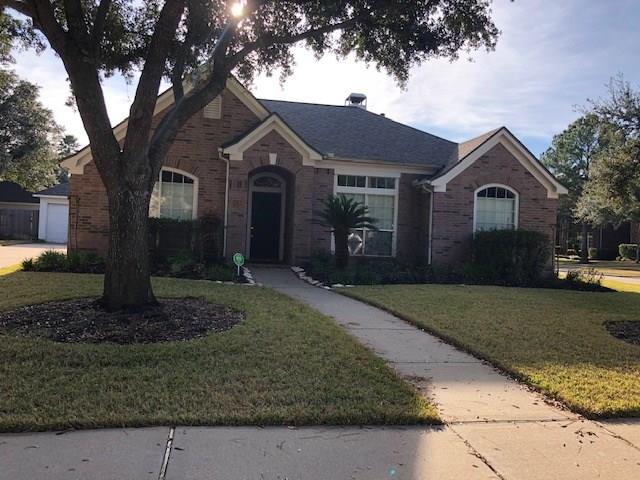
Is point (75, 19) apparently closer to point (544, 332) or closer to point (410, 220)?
point (544, 332)

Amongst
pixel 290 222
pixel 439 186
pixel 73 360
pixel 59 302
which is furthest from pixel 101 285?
pixel 439 186

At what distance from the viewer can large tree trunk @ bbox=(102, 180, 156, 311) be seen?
7.99 meters

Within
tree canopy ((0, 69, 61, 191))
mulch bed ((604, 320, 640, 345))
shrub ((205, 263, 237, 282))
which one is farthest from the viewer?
tree canopy ((0, 69, 61, 191))

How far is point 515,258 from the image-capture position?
1577 centimetres

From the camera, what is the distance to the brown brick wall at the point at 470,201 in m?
17.3

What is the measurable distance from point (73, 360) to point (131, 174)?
3.18 meters

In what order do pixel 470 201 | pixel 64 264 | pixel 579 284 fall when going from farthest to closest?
pixel 470 201, pixel 579 284, pixel 64 264

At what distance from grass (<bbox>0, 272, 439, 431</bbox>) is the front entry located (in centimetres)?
1056

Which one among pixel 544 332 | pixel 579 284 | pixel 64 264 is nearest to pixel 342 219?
pixel 579 284

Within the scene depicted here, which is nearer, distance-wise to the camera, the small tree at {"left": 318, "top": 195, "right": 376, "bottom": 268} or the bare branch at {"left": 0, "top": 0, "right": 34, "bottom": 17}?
the bare branch at {"left": 0, "top": 0, "right": 34, "bottom": 17}

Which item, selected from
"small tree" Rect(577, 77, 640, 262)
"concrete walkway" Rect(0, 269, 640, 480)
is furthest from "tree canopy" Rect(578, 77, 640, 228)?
"concrete walkway" Rect(0, 269, 640, 480)

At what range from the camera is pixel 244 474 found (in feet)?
11.8

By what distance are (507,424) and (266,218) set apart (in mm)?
14090

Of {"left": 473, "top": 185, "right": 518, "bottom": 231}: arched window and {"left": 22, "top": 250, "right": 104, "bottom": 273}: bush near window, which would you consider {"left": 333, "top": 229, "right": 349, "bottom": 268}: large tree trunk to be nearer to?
{"left": 473, "top": 185, "right": 518, "bottom": 231}: arched window
